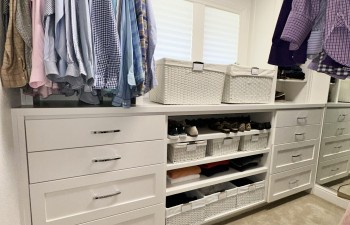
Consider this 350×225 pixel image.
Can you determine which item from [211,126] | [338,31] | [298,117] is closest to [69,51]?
[338,31]

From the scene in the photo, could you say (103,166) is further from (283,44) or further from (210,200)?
(283,44)

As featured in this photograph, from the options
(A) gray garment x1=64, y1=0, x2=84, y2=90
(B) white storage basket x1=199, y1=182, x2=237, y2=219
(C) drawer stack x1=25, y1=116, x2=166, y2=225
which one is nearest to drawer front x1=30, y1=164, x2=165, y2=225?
(C) drawer stack x1=25, y1=116, x2=166, y2=225

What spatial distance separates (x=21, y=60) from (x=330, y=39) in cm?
114

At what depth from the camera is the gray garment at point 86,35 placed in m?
0.76

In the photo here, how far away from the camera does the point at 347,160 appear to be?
1952 mm

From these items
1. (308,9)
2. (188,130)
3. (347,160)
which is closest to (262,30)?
(308,9)

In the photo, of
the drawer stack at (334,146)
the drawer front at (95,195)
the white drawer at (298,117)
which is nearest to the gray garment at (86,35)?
the drawer front at (95,195)

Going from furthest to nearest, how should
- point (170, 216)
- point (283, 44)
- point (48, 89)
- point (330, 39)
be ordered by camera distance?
1. point (170, 216)
2. point (283, 44)
3. point (48, 89)
4. point (330, 39)

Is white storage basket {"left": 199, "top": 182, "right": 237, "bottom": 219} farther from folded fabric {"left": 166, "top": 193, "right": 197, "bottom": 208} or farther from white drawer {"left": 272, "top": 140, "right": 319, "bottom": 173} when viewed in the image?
white drawer {"left": 272, "top": 140, "right": 319, "bottom": 173}

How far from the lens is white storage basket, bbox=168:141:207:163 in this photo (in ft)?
4.09

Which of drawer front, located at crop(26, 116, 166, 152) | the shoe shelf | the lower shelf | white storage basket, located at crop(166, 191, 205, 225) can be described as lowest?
the lower shelf

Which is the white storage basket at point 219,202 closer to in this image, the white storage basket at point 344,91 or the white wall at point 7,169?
the white wall at point 7,169

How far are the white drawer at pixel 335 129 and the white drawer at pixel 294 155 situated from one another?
0.61 ft

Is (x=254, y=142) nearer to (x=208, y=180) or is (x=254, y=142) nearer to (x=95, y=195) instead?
(x=208, y=180)
